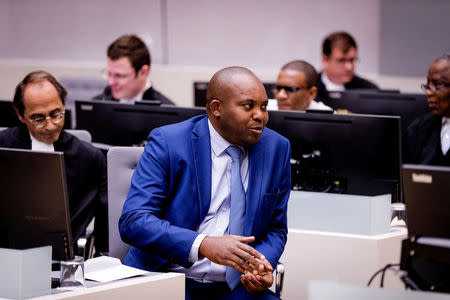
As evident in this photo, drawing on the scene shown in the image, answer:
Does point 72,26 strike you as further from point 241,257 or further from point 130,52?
point 241,257

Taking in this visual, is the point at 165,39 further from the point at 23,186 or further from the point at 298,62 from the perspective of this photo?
the point at 23,186

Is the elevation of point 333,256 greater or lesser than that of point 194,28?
lesser

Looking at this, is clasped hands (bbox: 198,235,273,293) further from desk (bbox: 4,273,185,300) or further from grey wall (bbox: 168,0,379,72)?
grey wall (bbox: 168,0,379,72)

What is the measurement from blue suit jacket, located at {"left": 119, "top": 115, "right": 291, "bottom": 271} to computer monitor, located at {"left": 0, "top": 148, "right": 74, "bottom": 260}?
31cm

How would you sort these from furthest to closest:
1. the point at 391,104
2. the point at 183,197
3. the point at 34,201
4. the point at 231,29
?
the point at 231,29, the point at 391,104, the point at 183,197, the point at 34,201

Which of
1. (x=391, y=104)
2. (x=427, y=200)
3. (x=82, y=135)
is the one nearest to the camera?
(x=427, y=200)

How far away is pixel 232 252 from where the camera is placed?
2.34 meters

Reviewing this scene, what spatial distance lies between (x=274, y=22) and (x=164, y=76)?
1112 millimetres

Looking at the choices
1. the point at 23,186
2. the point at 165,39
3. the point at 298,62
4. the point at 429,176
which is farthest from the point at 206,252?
the point at 165,39

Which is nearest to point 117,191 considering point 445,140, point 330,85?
point 445,140

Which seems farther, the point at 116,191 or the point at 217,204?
the point at 116,191

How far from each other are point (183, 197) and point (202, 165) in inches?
4.9

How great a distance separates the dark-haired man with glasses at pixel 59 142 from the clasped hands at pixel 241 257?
903 mm

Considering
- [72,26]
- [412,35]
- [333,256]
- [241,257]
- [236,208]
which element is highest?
[72,26]
